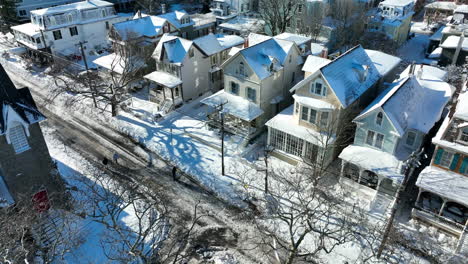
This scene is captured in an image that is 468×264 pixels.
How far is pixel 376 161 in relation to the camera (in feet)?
92.5

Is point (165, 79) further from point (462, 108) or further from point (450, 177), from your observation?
point (450, 177)

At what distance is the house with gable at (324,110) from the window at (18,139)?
20.7m

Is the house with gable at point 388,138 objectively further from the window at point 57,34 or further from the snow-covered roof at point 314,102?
the window at point 57,34

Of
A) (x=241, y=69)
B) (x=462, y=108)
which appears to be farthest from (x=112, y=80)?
(x=462, y=108)

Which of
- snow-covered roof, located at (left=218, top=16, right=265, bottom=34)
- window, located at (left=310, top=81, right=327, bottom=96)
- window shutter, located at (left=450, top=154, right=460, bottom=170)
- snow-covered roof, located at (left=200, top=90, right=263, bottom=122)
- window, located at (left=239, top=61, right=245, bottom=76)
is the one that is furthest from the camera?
snow-covered roof, located at (left=218, top=16, right=265, bottom=34)

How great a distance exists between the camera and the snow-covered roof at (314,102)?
3050cm

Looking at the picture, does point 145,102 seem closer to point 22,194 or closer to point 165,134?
point 165,134

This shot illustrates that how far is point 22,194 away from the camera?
81.4ft

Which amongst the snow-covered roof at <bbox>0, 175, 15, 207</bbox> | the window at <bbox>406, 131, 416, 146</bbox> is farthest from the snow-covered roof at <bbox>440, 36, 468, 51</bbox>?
the snow-covered roof at <bbox>0, 175, 15, 207</bbox>

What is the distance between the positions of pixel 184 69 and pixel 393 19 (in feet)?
136

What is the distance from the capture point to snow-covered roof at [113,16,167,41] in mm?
49312

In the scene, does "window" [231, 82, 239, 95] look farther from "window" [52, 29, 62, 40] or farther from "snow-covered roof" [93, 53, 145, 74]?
"window" [52, 29, 62, 40]

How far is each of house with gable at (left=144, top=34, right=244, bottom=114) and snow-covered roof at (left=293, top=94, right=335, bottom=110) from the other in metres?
16.5

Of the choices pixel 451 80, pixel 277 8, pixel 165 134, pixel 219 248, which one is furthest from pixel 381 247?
pixel 277 8
